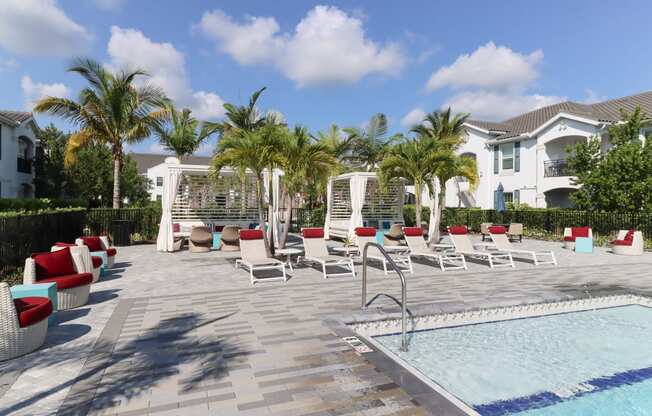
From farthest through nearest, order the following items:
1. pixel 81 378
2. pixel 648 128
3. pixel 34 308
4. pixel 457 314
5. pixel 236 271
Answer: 1. pixel 648 128
2. pixel 236 271
3. pixel 457 314
4. pixel 34 308
5. pixel 81 378

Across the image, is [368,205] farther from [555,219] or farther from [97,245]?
[97,245]

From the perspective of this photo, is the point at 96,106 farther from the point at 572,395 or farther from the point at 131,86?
the point at 572,395

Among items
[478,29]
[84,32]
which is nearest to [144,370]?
[84,32]

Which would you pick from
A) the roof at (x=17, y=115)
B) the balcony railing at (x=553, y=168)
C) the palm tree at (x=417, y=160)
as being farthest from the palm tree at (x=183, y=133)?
the balcony railing at (x=553, y=168)

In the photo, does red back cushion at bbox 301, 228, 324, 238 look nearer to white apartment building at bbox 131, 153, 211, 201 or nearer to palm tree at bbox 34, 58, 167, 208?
palm tree at bbox 34, 58, 167, 208

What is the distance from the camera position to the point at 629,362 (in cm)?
498

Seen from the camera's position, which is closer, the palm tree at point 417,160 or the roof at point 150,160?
the palm tree at point 417,160

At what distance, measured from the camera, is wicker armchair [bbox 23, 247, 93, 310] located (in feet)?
21.4

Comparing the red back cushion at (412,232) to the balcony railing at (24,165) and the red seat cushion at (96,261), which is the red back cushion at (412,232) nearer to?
the red seat cushion at (96,261)

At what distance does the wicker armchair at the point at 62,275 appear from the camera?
6.51 metres

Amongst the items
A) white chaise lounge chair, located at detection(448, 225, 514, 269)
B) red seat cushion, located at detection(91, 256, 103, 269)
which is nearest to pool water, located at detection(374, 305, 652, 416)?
white chaise lounge chair, located at detection(448, 225, 514, 269)

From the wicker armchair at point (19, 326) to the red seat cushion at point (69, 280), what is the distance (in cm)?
157

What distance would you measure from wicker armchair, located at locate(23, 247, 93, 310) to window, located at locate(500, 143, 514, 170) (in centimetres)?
2694

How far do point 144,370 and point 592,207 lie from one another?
21058 millimetres
